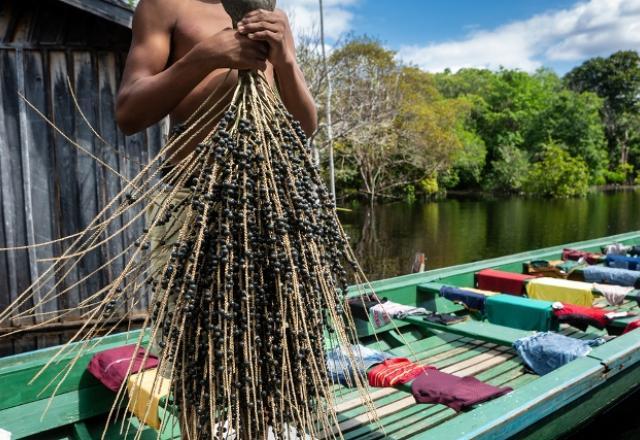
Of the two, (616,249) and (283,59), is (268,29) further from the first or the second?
(616,249)

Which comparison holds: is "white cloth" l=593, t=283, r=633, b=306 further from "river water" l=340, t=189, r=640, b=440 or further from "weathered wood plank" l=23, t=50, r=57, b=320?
"river water" l=340, t=189, r=640, b=440

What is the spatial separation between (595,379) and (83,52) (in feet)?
18.1

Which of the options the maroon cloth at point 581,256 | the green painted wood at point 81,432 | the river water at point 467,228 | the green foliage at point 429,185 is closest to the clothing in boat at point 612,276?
the maroon cloth at point 581,256

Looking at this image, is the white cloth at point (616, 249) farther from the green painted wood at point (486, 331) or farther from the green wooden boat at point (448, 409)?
the green painted wood at point (486, 331)

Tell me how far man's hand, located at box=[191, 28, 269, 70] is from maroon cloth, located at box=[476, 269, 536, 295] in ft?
15.4

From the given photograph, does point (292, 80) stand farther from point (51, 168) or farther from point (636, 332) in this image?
point (51, 168)

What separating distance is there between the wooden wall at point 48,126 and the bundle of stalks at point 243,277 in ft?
13.8

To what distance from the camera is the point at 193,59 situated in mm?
1727

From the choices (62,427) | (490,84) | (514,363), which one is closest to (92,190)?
(62,427)

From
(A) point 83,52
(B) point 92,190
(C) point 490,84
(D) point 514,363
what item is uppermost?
(C) point 490,84

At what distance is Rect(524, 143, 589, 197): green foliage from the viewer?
3928 centimetres

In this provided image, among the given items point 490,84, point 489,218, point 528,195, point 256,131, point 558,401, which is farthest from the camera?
point 490,84

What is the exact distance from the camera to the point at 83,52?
5766 mm

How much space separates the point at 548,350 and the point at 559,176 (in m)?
38.9
